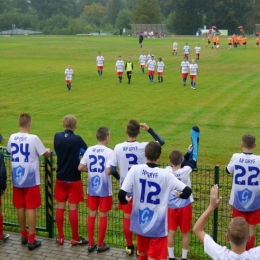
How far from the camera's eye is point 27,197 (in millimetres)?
8250

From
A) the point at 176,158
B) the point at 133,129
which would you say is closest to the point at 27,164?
the point at 133,129

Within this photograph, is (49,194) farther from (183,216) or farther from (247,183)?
(247,183)

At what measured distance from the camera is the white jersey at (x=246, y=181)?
7.54 meters

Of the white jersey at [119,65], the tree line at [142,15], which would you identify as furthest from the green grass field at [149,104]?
the tree line at [142,15]

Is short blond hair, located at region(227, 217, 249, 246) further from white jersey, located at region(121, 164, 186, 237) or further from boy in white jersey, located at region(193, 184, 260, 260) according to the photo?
white jersey, located at region(121, 164, 186, 237)

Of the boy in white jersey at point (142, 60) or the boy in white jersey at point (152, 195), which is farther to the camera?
the boy in white jersey at point (142, 60)

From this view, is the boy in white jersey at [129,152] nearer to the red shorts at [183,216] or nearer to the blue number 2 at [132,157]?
the blue number 2 at [132,157]

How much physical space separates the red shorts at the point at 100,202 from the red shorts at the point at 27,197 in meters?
0.87

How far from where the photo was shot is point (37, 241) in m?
8.39

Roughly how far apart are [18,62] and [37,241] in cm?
3681

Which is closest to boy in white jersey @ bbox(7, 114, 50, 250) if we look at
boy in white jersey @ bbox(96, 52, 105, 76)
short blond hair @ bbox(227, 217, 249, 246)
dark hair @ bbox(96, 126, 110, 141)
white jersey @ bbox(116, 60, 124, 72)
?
dark hair @ bbox(96, 126, 110, 141)

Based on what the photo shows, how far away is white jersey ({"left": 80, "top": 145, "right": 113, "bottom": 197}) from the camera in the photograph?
7824 millimetres

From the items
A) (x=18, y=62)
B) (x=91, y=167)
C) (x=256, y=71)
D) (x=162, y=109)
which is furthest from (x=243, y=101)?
(x=18, y=62)

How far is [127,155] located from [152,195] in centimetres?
129
